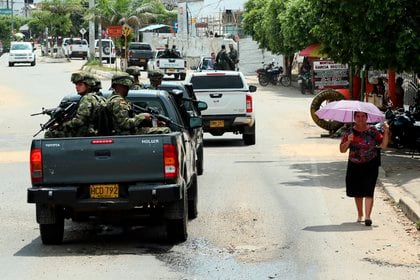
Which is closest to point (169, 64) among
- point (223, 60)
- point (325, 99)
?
point (223, 60)

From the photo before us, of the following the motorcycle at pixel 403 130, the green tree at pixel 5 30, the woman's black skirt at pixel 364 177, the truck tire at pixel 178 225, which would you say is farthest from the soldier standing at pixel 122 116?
the green tree at pixel 5 30

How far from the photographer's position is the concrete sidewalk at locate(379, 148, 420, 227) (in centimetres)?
1342

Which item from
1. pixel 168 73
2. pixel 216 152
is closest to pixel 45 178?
pixel 216 152

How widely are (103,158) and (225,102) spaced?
1337 centimetres

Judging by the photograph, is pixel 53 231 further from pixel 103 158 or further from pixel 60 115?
pixel 60 115

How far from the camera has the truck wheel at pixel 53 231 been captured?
35.5ft

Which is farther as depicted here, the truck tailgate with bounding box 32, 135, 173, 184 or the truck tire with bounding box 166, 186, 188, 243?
the truck tire with bounding box 166, 186, 188, 243

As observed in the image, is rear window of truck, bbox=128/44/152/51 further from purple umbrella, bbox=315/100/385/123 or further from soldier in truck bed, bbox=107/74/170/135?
soldier in truck bed, bbox=107/74/170/135

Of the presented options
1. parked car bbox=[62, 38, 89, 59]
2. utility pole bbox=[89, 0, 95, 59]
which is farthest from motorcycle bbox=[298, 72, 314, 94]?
parked car bbox=[62, 38, 89, 59]

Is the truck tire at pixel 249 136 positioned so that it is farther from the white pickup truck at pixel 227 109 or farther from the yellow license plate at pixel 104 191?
the yellow license plate at pixel 104 191

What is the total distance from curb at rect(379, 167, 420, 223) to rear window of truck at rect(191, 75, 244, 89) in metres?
7.41

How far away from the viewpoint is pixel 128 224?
1255cm

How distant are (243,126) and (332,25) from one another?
5.64 metres

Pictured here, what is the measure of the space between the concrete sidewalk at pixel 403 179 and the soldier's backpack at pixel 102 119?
4.03 meters
